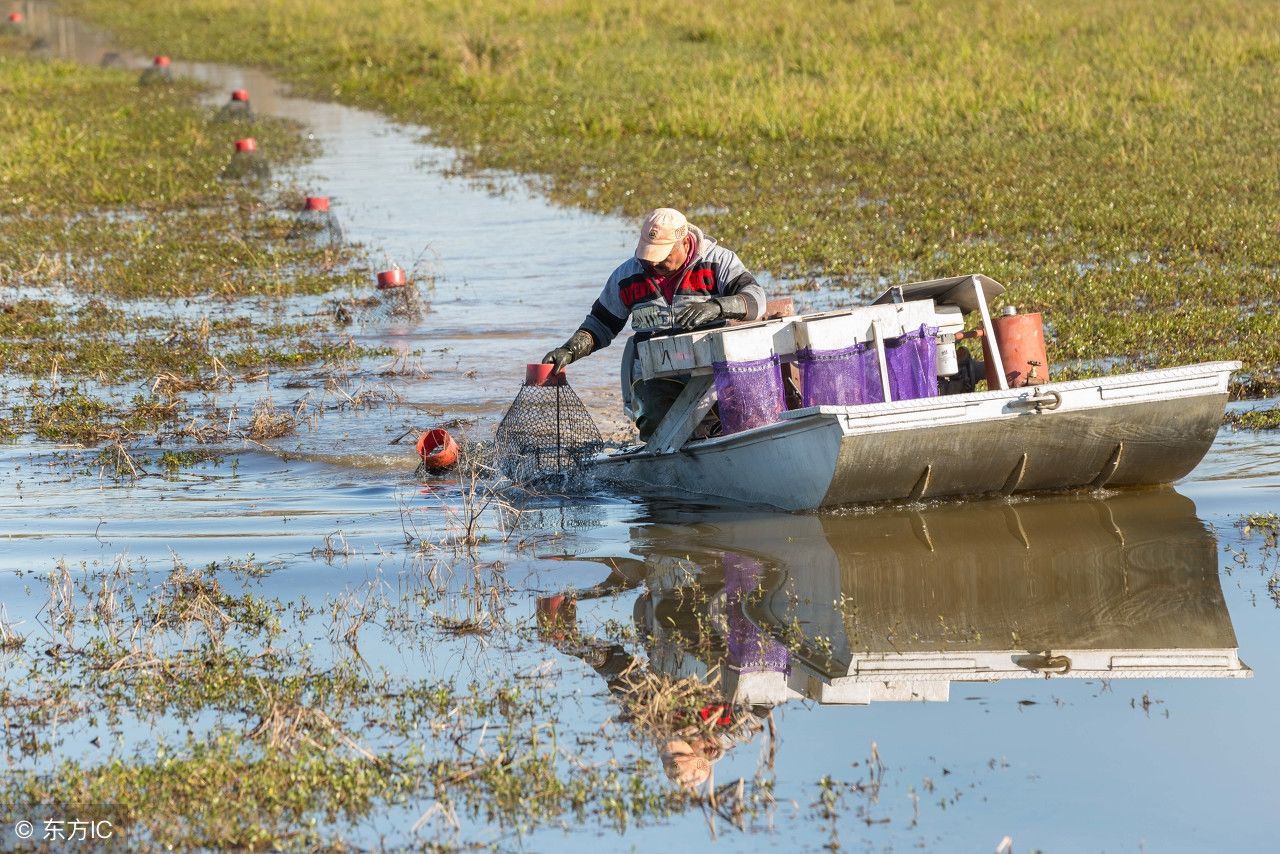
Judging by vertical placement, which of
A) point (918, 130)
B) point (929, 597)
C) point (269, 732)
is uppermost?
point (918, 130)

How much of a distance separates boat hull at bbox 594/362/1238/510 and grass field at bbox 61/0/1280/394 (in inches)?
99.7

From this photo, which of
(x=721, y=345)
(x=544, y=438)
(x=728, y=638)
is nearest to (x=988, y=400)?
(x=721, y=345)

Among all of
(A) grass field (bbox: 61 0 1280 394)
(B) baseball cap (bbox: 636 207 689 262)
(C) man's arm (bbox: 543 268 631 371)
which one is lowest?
(C) man's arm (bbox: 543 268 631 371)

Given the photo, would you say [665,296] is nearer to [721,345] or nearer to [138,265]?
[721,345]

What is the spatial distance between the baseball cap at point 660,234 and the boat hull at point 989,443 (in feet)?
3.33

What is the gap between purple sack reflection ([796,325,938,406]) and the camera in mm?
8188

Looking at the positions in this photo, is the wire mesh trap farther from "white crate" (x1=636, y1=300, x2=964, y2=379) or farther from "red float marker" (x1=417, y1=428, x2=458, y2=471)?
"white crate" (x1=636, y1=300, x2=964, y2=379)

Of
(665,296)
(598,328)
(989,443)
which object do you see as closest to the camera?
(989,443)

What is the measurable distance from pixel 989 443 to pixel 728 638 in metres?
2.03

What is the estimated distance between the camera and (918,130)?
20.6 meters

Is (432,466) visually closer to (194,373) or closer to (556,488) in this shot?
(556,488)

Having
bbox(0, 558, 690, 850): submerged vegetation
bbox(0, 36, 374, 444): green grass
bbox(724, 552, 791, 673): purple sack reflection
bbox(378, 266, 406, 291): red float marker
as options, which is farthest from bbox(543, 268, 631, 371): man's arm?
bbox(378, 266, 406, 291): red float marker

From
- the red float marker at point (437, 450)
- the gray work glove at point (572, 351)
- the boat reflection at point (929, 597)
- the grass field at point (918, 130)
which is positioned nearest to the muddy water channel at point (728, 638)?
the boat reflection at point (929, 597)

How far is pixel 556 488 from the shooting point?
9.75 metres
